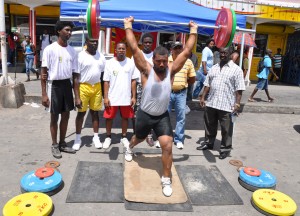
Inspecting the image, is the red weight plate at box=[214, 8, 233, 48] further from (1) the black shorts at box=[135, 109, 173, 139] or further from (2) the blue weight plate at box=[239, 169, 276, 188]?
(2) the blue weight plate at box=[239, 169, 276, 188]

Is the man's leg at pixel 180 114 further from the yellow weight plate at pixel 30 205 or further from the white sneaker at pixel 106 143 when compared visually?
the yellow weight plate at pixel 30 205

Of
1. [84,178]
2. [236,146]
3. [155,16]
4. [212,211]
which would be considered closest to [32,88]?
[155,16]

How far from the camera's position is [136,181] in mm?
3701

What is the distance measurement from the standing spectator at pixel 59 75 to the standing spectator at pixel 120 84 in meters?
0.54

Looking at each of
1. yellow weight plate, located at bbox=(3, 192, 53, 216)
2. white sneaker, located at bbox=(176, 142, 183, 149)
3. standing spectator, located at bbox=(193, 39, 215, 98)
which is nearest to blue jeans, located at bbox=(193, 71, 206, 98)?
standing spectator, located at bbox=(193, 39, 215, 98)

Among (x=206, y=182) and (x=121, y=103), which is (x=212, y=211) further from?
(x=121, y=103)

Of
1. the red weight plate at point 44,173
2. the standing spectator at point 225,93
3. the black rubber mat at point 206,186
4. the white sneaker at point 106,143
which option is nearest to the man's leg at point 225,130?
the standing spectator at point 225,93

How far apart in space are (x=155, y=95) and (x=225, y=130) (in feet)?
5.57

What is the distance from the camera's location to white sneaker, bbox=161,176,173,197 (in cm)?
340

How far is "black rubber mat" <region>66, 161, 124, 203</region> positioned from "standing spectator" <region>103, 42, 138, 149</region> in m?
0.68

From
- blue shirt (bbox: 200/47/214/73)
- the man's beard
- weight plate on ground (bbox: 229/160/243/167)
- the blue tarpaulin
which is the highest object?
the blue tarpaulin

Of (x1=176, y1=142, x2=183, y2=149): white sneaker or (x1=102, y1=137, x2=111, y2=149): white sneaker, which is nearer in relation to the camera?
(x1=102, y1=137, x2=111, y2=149): white sneaker

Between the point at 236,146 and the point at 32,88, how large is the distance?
21.2 feet

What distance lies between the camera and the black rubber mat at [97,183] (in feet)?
10.6
